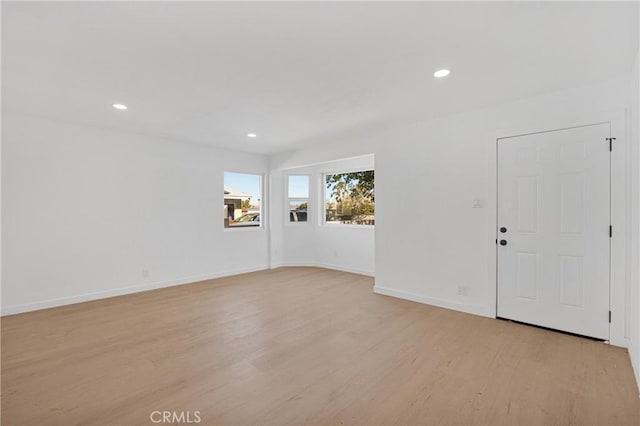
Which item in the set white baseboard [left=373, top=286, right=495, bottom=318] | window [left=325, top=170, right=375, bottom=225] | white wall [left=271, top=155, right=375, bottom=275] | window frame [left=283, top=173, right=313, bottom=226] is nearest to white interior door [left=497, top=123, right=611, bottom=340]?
white baseboard [left=373, top=286, right=495, bottom=318]

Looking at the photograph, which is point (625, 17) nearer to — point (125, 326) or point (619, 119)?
point (619, 119)

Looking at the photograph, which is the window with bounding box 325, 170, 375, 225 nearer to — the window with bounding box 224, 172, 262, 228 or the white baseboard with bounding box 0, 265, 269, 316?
the window with bounding box 224, 172, 262, 228

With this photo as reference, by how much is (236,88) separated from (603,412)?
380cm

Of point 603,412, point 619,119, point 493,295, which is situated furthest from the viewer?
point 493,295

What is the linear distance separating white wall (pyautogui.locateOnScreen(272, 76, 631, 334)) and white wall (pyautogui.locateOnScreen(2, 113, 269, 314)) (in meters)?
3.13

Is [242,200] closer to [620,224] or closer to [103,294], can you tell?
[103,294]

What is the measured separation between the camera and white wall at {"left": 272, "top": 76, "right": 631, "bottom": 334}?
10.3ft

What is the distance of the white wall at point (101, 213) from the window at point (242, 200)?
0.26 meters

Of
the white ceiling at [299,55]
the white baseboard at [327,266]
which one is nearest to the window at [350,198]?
the white baseboard at [327,266]

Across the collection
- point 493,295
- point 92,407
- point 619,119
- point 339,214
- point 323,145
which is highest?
point 323,145

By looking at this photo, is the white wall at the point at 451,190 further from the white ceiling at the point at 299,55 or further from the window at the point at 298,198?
the window at the point at 298,198

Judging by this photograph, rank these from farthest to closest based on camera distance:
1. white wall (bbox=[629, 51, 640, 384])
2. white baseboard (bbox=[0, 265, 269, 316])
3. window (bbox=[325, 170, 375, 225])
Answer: window (bbox=[325, 170, 375, 225]) → white baseboard (bbox=[0, 265, 269, 316]) → white wall (bbox=[629, 51, 640, 384])

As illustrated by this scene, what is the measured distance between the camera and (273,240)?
6.77m

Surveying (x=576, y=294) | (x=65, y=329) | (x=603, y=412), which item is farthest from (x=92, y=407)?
(x=576, y=294)
